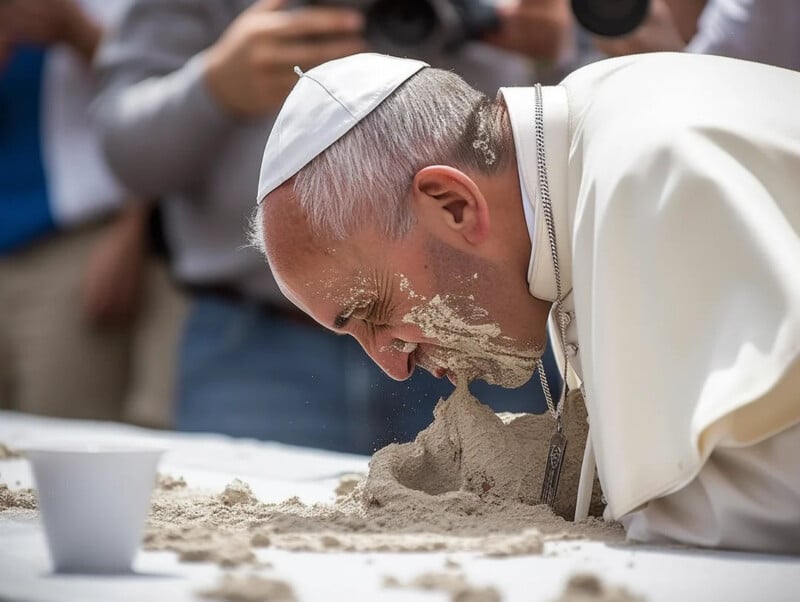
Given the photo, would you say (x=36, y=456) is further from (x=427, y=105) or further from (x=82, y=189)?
(x=82, y=189)

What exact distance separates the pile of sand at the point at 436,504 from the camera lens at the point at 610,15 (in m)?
1.11

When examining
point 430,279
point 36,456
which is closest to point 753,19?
point 430,279

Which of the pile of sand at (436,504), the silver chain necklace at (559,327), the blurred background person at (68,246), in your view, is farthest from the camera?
the blurred background person at (68,246)

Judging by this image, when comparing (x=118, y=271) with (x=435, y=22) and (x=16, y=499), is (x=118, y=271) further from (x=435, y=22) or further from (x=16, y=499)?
(x=16, y=499)

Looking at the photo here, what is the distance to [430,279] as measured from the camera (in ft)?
8.43

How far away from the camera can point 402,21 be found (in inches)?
152

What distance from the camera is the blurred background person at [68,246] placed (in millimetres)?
5133

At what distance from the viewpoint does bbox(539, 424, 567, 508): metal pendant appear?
261 centimetres

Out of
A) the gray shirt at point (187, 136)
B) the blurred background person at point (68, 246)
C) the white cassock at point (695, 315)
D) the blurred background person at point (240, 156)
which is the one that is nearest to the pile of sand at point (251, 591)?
the white cassock at point (695, 315)

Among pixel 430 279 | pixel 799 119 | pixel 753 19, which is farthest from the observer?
pixel 753 19

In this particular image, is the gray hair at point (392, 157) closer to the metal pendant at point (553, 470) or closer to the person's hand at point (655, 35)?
the metal pendant at point (553, 470)

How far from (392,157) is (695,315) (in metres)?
0.70

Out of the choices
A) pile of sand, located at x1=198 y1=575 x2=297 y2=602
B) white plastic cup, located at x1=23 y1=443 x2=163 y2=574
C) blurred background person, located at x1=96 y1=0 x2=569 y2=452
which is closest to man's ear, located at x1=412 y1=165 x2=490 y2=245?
white plastic cup, located at x1=23 y1=443 x2=163 y2=574

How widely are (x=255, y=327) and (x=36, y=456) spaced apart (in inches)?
95.2
